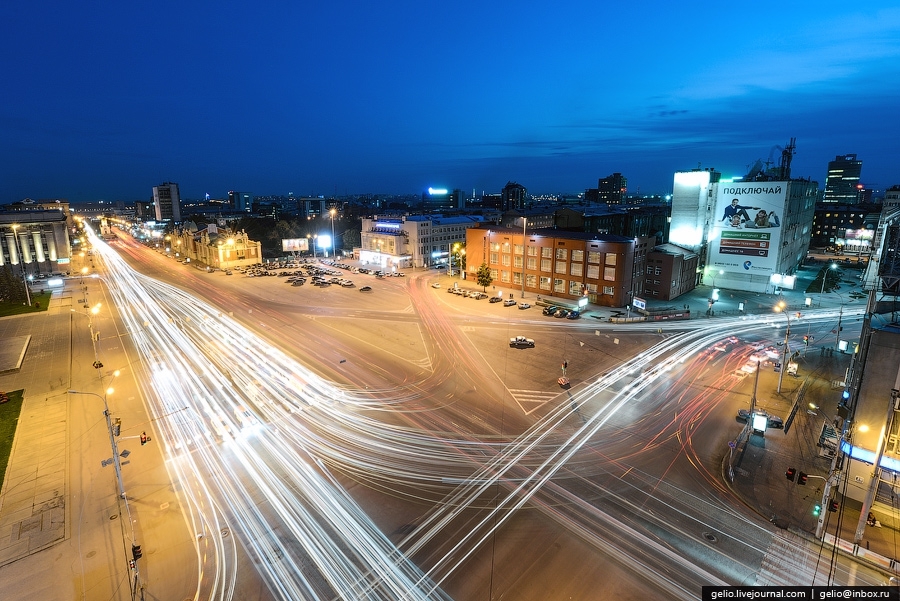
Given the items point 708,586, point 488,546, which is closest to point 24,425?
point 488,546

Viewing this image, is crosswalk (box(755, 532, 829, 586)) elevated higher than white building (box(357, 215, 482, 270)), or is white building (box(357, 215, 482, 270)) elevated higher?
white building (box(357, 215, 482, 270))

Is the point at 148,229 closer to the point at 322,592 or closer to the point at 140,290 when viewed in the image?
the point at 140,290

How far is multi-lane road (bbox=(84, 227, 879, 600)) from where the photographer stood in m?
13.7

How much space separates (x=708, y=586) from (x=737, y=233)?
54.1m

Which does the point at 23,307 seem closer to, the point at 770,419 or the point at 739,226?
the point at 770,419

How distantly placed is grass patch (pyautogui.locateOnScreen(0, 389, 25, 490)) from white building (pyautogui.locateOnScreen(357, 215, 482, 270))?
168ft

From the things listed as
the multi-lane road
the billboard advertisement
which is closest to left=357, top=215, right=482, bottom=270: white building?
the billboard advertisement

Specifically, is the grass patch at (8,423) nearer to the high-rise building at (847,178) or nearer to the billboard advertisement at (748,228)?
the billboard advertisement at (748,228)

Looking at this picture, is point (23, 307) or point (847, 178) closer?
point (23, 307)

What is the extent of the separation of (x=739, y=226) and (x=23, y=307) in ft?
291

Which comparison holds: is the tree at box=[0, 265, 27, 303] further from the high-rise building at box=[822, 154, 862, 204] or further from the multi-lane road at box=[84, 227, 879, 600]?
the high-rise building at box=[822, 154, 862, 204]

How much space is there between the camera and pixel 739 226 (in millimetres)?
54625

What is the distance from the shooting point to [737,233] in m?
54.8

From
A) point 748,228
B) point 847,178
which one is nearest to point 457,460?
point 748,228
